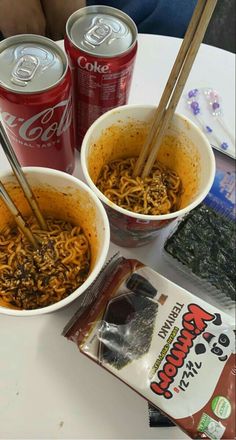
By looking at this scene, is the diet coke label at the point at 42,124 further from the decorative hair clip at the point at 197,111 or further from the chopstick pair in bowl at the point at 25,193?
the decorative hair clip at the point at 197,111

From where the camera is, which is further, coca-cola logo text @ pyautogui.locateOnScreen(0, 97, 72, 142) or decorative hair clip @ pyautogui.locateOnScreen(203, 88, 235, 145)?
decorative hair clip @ pyautogui.locateOnScreen(203, 88, 235, 145)

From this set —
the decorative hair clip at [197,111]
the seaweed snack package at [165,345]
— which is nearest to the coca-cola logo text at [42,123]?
the seaweed snack package at [165,345]

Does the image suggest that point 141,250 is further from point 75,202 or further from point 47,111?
point 47,111

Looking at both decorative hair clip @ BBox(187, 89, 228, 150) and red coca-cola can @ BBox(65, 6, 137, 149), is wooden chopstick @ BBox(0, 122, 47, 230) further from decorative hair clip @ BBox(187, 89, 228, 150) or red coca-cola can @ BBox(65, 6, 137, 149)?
decorative hair clip @ BBox(187, 89, 228, 150)

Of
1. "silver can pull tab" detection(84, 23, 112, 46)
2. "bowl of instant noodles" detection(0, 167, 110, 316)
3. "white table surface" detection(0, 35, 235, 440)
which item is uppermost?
"silver can pull tab" detection(84, 23, 112, 46)

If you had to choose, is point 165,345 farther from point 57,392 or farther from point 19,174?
point 19,174

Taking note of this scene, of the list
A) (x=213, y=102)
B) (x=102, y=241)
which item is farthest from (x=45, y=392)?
(x=213, y=102)

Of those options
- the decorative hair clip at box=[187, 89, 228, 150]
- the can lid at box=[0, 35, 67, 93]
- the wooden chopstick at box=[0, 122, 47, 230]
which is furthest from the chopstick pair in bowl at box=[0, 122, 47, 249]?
the decorative hair clip at box=[187, 89, 228, 150]
